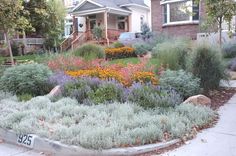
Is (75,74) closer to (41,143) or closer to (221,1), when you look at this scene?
(41,143)

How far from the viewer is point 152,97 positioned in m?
6.61

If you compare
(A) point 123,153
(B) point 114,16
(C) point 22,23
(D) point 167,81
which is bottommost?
(A) point 123,153

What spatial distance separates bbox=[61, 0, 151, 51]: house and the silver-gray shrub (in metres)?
22.9

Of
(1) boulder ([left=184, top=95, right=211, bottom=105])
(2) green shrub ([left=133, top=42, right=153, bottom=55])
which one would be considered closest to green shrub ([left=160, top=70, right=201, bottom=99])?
(1) boulder ([left=184, top=95, right=211, bottom=105])

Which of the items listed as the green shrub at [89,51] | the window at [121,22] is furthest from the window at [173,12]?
the green shrub at [89,51]

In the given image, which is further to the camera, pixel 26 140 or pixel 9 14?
pixel 9 14

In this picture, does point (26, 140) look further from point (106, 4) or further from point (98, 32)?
point (106, 4)

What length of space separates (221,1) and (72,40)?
22.3 m

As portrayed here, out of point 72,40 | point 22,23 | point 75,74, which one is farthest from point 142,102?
point 72,40

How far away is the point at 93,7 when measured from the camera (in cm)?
3108

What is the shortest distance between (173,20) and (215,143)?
20.5 m

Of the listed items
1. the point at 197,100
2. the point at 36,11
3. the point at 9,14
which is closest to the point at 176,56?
the point at 197,100

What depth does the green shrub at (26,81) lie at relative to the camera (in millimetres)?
8445

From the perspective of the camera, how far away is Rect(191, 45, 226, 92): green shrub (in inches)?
321
